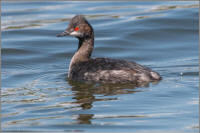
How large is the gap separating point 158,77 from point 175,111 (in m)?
2.01

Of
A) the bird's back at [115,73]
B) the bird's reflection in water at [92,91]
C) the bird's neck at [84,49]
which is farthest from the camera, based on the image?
the bird's neck at [84,49]

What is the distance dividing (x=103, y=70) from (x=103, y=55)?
361 cm

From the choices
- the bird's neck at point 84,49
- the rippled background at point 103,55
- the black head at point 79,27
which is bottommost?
the rippled background at point 103,55

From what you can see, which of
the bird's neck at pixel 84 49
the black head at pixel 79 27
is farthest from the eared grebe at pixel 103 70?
the bird's neck at pixel 84 49

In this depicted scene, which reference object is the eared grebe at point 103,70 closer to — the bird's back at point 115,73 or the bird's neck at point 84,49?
the bird's back at point 115,73

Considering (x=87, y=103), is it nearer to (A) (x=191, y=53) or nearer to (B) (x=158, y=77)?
(B) (x=158, y=77)

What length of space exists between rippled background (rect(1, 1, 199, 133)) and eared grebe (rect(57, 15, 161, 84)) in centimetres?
21

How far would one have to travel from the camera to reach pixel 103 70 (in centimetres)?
971

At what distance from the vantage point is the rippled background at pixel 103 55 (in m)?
7.50

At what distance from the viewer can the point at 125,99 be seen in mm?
8539

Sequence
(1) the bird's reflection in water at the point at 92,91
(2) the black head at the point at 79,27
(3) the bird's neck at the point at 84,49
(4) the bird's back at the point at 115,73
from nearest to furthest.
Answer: (1) the bird's reflection in water at the point at 92,91 < (4) the bird's back at the point at 115,73 < (2) the black head at the point at 79,27 < (3) the bird's neck at the point at 84,49

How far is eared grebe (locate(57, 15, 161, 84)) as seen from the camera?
9.58 m

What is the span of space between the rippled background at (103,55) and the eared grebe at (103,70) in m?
0.21

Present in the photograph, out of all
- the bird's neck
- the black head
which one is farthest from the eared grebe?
the bird's neck
